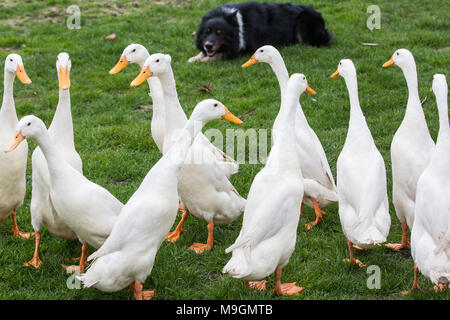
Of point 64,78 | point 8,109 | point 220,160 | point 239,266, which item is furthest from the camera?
point 220,160

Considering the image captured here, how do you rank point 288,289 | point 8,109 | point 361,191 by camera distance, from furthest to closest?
point 8,109
point 361,191
point 288,289

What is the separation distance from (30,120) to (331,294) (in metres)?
2.29

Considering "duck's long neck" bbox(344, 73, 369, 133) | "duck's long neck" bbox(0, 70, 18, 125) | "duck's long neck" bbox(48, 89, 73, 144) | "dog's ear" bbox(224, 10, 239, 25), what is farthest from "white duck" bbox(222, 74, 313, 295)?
"dog's ear" bbox(224, 10, 239, 25)

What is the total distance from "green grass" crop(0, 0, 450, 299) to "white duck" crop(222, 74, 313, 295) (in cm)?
37

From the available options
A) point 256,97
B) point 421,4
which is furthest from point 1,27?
point 421,4

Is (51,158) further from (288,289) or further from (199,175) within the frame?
(288,289)

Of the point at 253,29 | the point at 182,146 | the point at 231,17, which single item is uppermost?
the point at 231,17

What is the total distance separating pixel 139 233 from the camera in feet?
11.4

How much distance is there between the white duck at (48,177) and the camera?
162 inches

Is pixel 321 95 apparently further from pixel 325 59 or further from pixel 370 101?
pixel 325 59

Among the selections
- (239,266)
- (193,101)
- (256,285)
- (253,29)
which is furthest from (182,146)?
(253,29)

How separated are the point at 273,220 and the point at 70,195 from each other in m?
1.32

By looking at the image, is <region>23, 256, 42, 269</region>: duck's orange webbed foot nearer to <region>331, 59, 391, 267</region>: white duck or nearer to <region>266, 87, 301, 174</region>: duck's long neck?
<region>266, 87, 301, 174</region>: duck's long neck

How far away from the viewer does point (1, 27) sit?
956 centimetres
